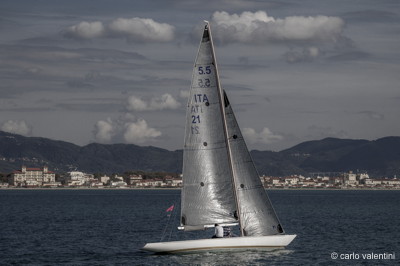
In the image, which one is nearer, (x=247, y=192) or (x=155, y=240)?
(x=247, y=192)

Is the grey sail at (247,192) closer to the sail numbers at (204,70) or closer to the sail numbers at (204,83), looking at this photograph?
the sail numbers at (204,83)

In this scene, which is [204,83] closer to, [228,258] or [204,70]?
[204,70]

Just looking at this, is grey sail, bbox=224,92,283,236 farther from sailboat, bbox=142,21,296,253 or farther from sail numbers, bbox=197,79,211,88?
sail numbers, bbox=197,79,211,88

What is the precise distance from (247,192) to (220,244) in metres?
3.82

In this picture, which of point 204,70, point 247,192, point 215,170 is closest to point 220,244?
point 247,192

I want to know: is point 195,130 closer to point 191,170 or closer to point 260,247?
point 191,170

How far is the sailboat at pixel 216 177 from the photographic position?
42.9 metres

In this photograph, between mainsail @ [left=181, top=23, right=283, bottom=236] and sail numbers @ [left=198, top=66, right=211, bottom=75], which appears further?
mainsail @ [left=181, top=23, right=283, bottom=236]

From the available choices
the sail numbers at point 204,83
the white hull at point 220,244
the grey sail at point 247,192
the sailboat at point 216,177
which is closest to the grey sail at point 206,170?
the sailboat at point 216,177

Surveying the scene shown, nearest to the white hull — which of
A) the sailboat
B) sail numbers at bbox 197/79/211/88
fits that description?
the sailboat

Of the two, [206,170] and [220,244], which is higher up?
[206,170]

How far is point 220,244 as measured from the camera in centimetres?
4228

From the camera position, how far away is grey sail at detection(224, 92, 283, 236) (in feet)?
144

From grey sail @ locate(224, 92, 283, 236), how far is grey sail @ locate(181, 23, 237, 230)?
Answer: 0.51 metres
